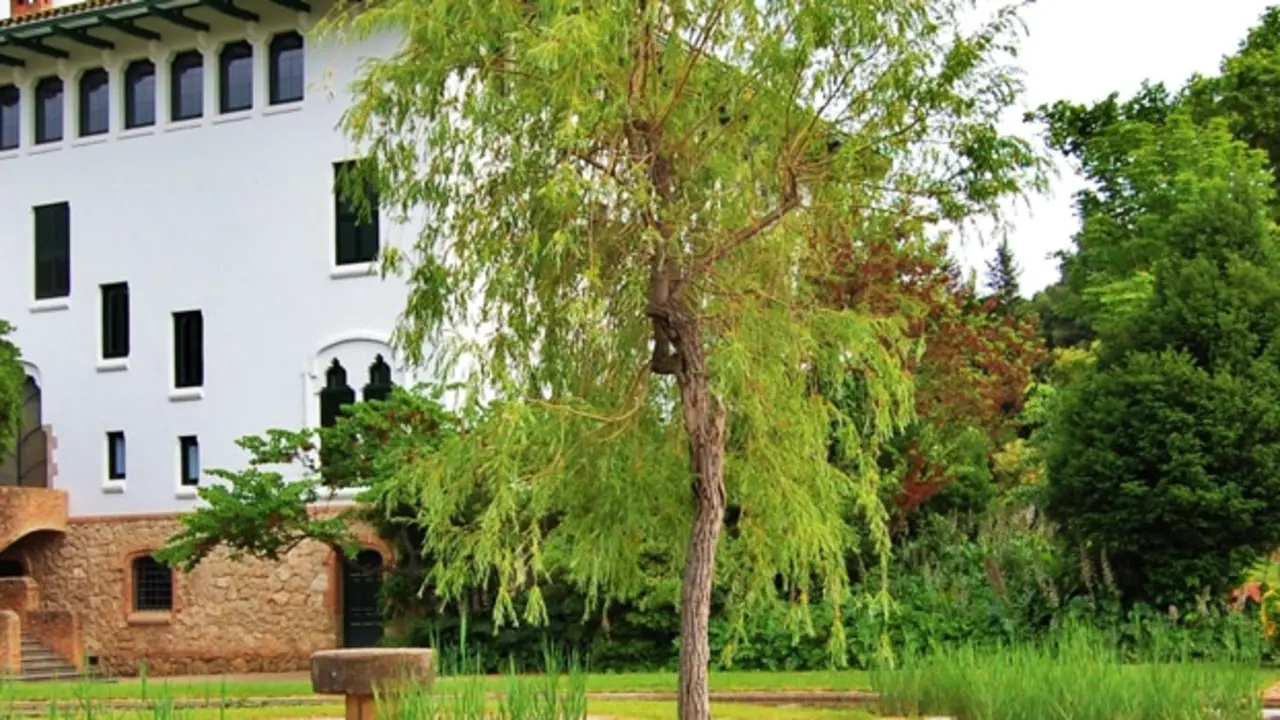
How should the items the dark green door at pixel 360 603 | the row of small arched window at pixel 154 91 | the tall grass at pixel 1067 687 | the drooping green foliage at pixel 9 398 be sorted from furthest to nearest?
1. the row of small arched window at pixel 154 91
2. the drooping green foliage at pixel 9 398
3. the dark green door at pixel 360 603
4. the tall grass at pixel 1067 687

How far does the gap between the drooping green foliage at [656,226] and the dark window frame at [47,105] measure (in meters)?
21.2

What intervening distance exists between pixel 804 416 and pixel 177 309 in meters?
19.6

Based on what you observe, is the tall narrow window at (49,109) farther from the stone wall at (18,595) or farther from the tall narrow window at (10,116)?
the stone wall at (18,595)

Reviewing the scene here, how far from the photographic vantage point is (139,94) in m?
31.4

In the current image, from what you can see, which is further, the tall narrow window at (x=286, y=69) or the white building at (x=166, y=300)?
the tall narrow window at (x=286, y=69)

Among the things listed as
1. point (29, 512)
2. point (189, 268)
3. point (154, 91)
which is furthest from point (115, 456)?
point (154, 91)

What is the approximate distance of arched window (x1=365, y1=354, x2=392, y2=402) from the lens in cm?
2828

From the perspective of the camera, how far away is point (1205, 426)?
65.4 feet

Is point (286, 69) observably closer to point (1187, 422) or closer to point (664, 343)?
point (1187, 422)

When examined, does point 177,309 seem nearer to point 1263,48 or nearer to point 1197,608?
point 1197,608

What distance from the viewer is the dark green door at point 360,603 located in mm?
28125

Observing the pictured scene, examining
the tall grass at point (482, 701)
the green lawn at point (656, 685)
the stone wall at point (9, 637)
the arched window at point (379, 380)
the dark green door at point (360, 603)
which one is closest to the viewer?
the tall grass at point (482, 701)

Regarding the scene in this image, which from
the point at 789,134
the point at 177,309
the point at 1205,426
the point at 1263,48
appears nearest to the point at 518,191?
the point at 789,134

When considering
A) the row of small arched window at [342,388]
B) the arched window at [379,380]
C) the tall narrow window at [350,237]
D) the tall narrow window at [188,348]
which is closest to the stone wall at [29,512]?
the tall narrow window at [188,348]
